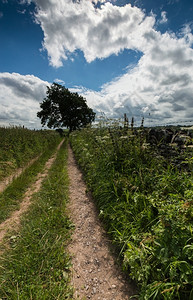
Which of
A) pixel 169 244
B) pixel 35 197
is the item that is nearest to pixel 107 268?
pixel 169 244

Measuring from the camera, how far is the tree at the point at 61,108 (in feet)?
133

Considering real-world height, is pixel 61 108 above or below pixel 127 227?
above

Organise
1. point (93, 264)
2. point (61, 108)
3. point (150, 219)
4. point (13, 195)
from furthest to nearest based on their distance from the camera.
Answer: point (61, 108), point (13, 195), point (150, 219), point (93, 264)

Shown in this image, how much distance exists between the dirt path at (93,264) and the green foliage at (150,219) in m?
0.25

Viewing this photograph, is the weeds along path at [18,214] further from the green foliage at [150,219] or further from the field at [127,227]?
the green foliage at [150,219]

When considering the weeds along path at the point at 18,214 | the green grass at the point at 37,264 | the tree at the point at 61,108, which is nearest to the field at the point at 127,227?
the green grass at the point at 37,264

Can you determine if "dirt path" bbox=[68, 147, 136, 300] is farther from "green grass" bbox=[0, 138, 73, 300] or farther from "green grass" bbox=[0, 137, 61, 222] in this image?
"green grass" bbox=[0, 137, 61, 222]

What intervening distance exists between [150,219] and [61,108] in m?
41.6

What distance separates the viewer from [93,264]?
102 inches

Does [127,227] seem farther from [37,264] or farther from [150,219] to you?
[37,264]

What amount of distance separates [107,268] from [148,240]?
3.33ft

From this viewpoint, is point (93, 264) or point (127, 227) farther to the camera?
point (127, 227)

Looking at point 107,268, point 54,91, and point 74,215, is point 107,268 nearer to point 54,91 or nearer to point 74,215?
point 74,215

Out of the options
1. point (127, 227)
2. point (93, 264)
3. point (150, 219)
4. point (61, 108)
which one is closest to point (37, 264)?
point (93, 264)
